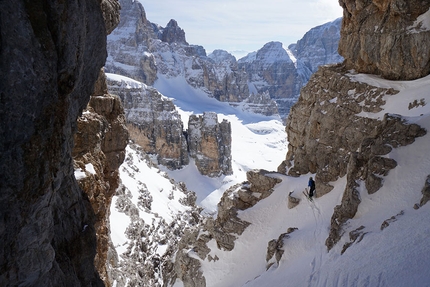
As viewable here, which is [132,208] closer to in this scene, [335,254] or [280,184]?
[280,184]

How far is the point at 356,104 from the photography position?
2220cm

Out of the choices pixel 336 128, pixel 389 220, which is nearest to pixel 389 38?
pixel 336 128

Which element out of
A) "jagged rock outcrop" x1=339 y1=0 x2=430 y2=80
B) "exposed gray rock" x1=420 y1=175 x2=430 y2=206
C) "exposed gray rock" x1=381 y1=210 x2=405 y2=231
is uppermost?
"jagged rock outcrop" x1=339 y1=0 x2=430 y2=80

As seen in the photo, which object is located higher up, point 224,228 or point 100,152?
point 100,152

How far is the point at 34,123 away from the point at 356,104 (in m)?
20.6

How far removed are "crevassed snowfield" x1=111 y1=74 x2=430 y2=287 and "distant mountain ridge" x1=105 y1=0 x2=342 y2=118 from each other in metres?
117

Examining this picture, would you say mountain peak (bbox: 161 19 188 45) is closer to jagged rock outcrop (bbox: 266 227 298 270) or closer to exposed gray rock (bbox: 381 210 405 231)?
jagged rock outcrop (bbox: 266 227 298 270)

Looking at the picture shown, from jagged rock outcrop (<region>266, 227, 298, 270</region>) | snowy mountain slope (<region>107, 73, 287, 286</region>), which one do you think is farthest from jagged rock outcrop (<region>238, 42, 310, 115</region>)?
jagged rock outcrop (<region>266, 227, 298, 270</region>)

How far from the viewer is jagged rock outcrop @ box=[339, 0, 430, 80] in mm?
20797

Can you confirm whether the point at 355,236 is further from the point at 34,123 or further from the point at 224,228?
the point at 34,123

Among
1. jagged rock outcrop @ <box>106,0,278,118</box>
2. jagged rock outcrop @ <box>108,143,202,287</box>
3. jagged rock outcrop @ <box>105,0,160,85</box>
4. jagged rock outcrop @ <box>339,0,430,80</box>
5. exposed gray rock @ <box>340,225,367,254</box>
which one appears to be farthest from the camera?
jagged rock outcrop @ <box>106,0,278,118</box>

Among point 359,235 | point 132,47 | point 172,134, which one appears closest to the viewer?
point 359,235

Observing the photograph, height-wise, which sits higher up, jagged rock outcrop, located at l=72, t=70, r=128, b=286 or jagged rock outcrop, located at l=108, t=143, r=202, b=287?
jagged rock outcrop, located at l=72, t=70, r=128, b=286

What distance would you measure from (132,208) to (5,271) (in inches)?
1332
